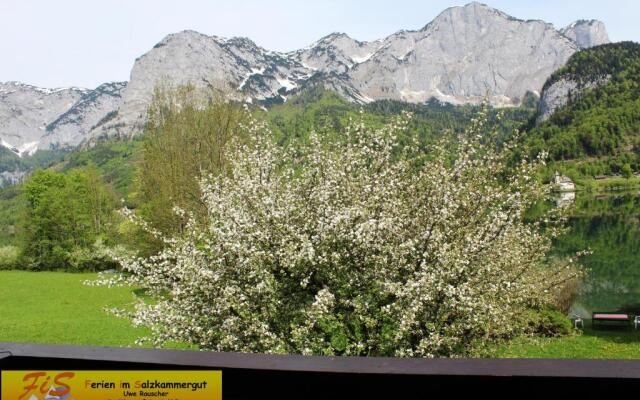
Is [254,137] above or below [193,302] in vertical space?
above

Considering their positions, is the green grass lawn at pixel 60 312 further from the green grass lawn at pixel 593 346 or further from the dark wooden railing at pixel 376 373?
the green grass lawn at pixel 593 346

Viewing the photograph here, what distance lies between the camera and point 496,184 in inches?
423

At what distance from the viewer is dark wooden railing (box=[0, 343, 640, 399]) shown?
103 inches

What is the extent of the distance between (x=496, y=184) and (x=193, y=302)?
685 cm

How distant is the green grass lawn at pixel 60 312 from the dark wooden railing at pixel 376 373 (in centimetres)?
1442

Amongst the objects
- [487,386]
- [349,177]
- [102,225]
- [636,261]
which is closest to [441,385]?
[487,386]

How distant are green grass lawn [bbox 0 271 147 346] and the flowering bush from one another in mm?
8891

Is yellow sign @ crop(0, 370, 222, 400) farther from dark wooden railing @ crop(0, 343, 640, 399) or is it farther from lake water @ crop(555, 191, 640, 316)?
lake water @ crop(555, 191, 640, 316)

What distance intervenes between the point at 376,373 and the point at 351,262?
6.06 m

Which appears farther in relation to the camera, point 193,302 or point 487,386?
point 193,302

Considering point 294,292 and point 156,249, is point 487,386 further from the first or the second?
point 156,249

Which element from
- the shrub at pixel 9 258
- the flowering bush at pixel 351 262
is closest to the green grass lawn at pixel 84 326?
the flowering bush at pixel 351 262

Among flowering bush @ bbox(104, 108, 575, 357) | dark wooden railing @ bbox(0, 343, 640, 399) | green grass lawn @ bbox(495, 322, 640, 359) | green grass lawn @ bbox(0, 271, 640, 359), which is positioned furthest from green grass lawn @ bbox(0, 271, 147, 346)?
green grass lawn @ bbox(495, 322, 640, 359)

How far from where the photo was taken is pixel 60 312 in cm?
3388
